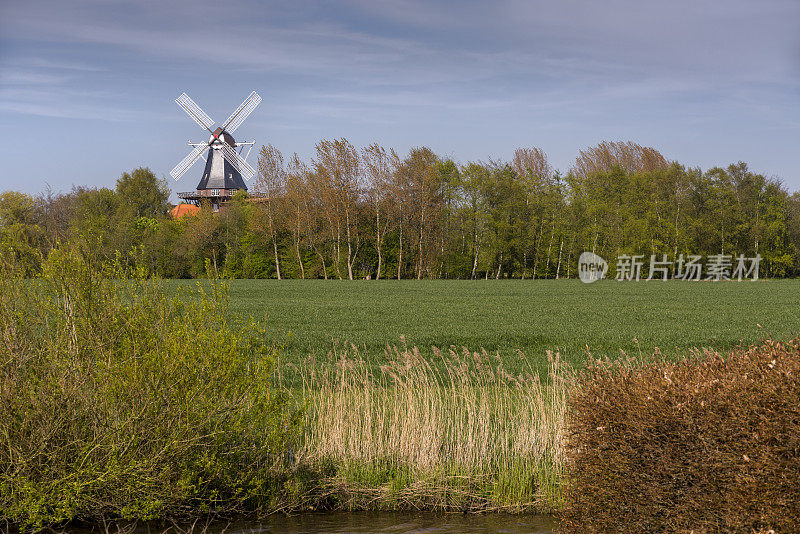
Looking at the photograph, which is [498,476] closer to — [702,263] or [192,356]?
[192,356]

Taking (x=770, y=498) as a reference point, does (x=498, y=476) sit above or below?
below

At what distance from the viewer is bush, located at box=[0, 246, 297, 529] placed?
23.6 feet

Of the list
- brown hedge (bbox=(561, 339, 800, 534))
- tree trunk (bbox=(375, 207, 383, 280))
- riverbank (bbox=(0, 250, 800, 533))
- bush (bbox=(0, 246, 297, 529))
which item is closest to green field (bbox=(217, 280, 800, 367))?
riverbank (bbox=(0, 250, 800, 533))

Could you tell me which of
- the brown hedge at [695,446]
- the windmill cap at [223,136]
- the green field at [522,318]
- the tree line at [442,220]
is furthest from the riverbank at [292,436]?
the windmill cap at [223,136]

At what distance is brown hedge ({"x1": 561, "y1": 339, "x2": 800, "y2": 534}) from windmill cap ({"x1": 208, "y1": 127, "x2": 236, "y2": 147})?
110m

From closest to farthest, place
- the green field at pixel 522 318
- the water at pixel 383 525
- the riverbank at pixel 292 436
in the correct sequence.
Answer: the riverbank at pixel 292 436, the water at pixel 383 525, the green field at pixel 522 318

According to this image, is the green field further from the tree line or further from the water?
the tree line

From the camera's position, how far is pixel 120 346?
7.95 meters

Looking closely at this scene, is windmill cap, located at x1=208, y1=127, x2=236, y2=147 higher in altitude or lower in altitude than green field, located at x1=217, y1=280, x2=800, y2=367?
higher

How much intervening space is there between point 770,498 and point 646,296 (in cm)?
5282

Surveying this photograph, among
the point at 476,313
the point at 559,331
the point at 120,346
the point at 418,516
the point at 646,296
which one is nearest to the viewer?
the point at 120,346

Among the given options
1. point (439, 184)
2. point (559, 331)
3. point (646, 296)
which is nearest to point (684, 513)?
point (559, 331)

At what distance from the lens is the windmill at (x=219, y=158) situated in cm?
10994

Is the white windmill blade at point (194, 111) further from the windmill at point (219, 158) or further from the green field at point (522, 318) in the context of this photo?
the green field at point (522, 318)
